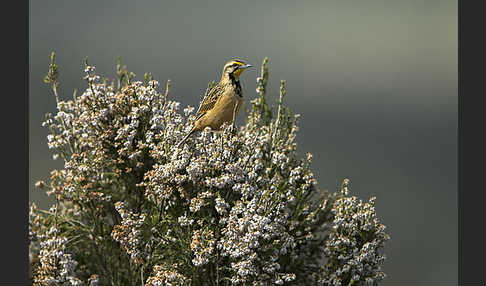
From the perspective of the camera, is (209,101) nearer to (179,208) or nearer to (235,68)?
(235,68)

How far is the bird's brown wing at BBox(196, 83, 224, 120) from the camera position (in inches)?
91.3

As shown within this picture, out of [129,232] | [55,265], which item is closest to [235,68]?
[129,232]

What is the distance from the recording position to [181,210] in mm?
2154

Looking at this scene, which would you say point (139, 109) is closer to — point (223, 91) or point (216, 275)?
point (223, 91)

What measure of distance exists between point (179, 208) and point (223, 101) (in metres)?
0.50

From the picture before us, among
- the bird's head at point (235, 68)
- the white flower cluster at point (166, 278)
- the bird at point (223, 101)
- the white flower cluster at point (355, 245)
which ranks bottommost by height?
the white flower cluster at point (166, 278)

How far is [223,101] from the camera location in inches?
90.5

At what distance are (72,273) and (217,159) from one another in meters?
0.77

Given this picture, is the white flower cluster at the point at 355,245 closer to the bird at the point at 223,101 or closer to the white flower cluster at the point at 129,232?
the bird at the point at 223,101

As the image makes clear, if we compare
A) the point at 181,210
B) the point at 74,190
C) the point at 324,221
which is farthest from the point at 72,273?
the point at 324,221

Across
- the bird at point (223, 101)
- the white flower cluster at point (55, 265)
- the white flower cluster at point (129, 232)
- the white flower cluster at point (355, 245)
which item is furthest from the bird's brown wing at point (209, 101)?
the white flower cluster at point (55, 265)

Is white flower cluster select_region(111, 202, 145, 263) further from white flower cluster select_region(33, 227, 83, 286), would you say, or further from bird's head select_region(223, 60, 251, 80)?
bird's head select_region(223, 60, 251, 80)

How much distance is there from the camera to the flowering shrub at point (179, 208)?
1.99m

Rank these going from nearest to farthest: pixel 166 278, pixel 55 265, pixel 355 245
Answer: pixel 166 278
pixel 55 265
pixel 355 245
